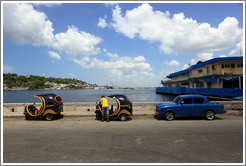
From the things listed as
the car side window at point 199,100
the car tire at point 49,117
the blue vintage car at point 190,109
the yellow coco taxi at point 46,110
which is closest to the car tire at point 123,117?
the blue vintage car at point 190,109

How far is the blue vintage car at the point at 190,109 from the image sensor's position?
30.1ft

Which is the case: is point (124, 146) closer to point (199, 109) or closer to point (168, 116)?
point (168, 116)

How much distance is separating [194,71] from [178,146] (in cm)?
4616

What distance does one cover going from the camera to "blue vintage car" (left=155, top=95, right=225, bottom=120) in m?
9.19

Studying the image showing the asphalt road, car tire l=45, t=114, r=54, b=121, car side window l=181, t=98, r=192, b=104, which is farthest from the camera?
car side window l=181, t=98, r=192, b=104

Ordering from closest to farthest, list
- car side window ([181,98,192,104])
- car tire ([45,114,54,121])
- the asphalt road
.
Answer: the asphalt road < car tire ([45,114,54,121]) < car side window ([181,98,192,104])

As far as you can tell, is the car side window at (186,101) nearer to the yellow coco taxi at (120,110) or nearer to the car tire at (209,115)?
the car tire at (209,115)

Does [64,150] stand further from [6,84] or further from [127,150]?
[6,84]

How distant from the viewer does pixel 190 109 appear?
→ 9219 millimetres

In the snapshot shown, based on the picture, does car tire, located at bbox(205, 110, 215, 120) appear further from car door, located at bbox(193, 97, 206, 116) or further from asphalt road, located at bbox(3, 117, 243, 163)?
asphalt road, located at bbox(3, 117, 243, 163)

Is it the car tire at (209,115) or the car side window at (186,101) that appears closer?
the car tire at (209,115)

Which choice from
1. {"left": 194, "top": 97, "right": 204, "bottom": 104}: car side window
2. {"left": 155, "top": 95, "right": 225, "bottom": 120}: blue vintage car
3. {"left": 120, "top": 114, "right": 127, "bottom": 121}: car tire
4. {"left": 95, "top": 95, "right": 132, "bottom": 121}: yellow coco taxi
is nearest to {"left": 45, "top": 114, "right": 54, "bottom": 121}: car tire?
{"left": 95, "top": 95, "right": 132, "bottom": 121}: yellow coco taxi

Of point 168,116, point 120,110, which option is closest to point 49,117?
point 120,110

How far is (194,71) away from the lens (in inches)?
1810
